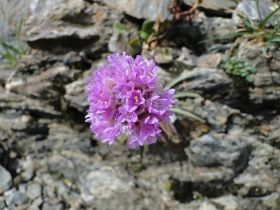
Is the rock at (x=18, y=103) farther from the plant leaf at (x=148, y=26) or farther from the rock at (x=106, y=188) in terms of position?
the plant leaf at (x=148, y=26)

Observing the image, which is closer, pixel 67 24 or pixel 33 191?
pixel 33 191

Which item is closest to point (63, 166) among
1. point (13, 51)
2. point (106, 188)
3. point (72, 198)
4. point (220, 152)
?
point (72, 198)

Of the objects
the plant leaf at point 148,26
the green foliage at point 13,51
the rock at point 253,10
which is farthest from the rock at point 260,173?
the green foliage at point 13,51

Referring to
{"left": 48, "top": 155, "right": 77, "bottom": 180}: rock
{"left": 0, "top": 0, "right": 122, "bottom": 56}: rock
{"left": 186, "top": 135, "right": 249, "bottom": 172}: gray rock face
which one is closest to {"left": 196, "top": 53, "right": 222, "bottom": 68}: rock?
{"left": 186, "top": 135, "right": 249, "bottom": 172}: gray rock face

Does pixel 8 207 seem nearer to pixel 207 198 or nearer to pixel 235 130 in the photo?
pixel 207 198

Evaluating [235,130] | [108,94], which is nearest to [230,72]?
[235,130]

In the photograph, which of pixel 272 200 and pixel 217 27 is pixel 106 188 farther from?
pixel 217 27
